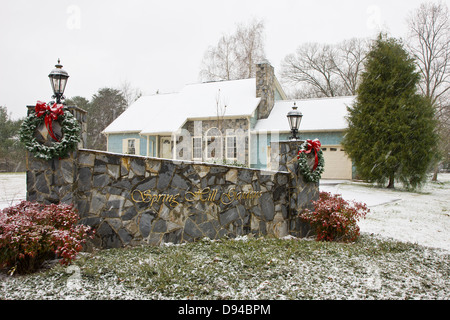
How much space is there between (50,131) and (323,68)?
2706 cm

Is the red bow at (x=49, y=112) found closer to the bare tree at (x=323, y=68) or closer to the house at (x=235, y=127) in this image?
the house at (x=235, y=127)

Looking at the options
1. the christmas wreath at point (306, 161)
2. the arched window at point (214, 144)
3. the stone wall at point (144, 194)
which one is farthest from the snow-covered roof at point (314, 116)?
the stone wall at point (144, 194)

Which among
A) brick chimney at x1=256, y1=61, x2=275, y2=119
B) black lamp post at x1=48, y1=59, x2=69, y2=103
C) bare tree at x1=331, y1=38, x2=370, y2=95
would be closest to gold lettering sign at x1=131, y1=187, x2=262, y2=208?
black lamp post at x1=48, y1=59, x2=69, y2=103

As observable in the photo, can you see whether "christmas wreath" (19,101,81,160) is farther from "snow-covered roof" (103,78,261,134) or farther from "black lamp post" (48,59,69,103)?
"snow-covered roof" (103,78,261,134)

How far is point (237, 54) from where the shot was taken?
2358 centimetres

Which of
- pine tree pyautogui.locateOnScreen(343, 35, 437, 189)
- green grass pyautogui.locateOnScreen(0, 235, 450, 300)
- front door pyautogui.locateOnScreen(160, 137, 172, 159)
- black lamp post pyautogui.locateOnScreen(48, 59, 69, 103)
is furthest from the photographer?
front door pyautogui.locateOnScreen(160, 137, 172, 159)

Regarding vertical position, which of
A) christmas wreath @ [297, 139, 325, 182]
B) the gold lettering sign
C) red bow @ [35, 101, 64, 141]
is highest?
red bow @ [35, 101, 64, 141]

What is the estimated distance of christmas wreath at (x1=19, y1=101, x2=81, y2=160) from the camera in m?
4.26

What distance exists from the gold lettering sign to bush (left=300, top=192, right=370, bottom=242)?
1.22m

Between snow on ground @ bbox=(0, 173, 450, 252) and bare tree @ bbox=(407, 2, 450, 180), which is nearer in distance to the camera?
snow on ground @ bbox=(0, 173, 450, 252)

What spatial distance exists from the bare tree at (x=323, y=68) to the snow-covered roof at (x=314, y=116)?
1001 cm

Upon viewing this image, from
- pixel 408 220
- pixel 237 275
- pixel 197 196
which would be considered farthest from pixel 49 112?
pixel 408 220

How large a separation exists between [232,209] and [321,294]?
2685 mm

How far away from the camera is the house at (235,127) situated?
16031 mm
